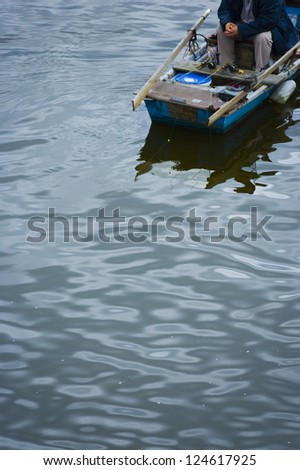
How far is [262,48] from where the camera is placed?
34.6 ft

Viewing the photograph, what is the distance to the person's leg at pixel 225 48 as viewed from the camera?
35.0 ft

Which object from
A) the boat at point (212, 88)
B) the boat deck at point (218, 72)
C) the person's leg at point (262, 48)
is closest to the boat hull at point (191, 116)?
the boat at point (212, 88)

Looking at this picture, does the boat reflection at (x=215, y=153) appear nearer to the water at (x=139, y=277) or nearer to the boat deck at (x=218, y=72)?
the water at (x=139, y=277)

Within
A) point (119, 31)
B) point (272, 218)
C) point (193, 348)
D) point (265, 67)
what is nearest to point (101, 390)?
point (193, 348)

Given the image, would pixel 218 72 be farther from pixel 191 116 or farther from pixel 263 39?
pixel 191 116

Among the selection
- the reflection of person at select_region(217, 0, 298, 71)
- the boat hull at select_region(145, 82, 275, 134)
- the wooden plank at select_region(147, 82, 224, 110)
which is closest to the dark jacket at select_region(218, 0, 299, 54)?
the reflection of person at select_region(217, 0, 298, 71)

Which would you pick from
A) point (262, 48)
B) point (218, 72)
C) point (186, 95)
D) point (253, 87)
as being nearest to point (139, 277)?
point (186, 95)

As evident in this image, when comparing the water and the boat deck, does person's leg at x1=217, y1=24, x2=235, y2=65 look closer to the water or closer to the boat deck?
the boat deck

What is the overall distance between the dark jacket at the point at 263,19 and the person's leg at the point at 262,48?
80mm

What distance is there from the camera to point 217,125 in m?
9.98

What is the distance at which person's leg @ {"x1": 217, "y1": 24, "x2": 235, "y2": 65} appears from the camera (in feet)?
35.0

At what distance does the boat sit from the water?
29 centimetres

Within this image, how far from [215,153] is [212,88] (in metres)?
0.95

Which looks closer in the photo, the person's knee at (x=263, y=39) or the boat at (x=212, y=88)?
the boat at (x=212, y=88)
